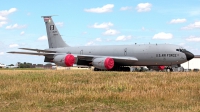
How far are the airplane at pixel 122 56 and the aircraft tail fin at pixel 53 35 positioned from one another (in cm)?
282

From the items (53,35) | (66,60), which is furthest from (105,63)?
(53,35)

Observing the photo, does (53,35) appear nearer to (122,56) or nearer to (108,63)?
(122,56)

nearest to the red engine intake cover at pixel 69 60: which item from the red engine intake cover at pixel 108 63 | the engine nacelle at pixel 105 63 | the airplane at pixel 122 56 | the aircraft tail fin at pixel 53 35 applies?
the airplane at pixel 122 56

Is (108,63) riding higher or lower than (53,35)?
lower

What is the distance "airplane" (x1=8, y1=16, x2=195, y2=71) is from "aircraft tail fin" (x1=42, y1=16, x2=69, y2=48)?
2.82 meters

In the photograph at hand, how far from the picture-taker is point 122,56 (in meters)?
44.2

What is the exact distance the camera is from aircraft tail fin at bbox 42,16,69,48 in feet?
181

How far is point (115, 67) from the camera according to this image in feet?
154

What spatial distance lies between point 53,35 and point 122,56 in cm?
1605

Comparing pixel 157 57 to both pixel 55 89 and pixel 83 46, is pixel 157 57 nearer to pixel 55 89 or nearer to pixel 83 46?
pixel 83 46

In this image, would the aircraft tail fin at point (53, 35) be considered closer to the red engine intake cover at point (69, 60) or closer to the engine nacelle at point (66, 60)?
the engine nacelle at point (66, 60)

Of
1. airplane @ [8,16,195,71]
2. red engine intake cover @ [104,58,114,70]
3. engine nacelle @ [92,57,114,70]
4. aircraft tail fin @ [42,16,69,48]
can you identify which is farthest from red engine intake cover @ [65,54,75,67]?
aircraft tail fin @ [42,16,69,48]

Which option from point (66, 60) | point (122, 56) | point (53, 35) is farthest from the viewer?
point (53, 35)

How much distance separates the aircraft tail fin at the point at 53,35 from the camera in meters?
55.1
